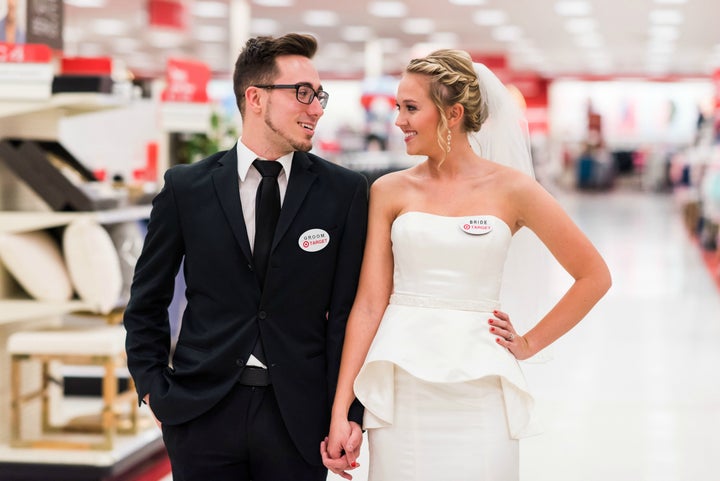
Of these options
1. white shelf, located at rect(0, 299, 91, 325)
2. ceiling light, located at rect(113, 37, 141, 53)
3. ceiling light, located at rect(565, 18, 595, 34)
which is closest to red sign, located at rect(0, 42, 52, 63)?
white shelf, located at rect(0, 299, 91, 325)

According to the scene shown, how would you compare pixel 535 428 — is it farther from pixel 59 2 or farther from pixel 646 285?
pixel 646 285

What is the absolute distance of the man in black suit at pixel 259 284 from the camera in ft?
7.09

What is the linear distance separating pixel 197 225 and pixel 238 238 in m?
0.11

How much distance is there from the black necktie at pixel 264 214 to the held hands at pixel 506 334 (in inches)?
20.8

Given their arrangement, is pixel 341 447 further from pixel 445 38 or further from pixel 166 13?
pixel 445 38

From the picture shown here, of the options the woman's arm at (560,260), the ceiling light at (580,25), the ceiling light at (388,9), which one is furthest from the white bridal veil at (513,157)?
the ceiling light at (580,25)

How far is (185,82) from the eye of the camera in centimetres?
642

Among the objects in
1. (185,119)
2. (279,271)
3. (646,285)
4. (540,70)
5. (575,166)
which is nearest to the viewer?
(279,271)

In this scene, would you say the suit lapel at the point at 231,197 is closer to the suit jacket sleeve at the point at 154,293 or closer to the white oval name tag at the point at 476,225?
the suit jacket sleeve at the point at 154,293

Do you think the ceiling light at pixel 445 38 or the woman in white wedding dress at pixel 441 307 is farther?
the ceiling light at pixel 445 38

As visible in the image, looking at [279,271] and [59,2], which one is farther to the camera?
[59,2]

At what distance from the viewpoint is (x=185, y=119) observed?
6312mm

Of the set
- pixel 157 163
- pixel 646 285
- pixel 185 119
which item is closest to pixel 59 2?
pixel 185 119

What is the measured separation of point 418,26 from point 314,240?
19.5m
